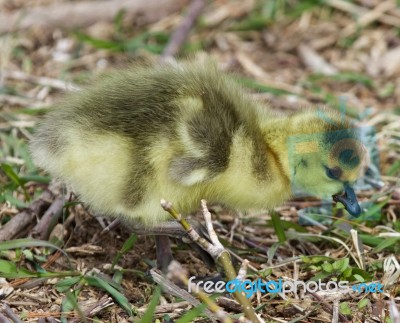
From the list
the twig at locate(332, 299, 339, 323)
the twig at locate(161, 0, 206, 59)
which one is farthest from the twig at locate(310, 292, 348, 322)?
the twig at locate(161, 0, 206, 59)

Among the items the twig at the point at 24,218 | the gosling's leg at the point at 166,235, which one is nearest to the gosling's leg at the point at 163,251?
the gosling's leg at the point at 166,235

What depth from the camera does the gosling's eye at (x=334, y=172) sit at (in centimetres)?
206

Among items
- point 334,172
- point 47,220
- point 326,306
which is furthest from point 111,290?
point 334,172

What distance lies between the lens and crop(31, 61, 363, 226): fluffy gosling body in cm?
200

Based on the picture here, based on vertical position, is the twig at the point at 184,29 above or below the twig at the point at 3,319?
above

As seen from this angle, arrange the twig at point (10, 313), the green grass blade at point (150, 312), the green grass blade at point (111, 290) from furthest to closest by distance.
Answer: the green grass blade at point (111, 290) < the twig at point (10, 313) < the green grass blade at point (150, 312)

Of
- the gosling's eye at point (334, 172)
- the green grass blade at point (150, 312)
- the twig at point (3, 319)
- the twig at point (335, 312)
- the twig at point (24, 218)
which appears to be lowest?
the twig at point (24, 218)

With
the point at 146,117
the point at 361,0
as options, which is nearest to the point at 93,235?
the point at 146,117

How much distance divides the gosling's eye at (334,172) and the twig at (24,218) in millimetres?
994

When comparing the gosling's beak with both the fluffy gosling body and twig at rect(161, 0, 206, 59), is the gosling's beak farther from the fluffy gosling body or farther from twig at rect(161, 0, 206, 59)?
twig at rect(161, 0, 206, 59)

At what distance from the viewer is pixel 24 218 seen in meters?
2.43

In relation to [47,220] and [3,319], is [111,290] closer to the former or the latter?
[3,319]

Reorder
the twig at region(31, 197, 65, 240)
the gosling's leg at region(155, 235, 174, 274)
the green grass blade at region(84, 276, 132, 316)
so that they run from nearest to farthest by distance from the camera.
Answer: the green grass blade at region(84, 276, 132, 316), the gosling's leg at region(155, 235, 174, 274), the twig at region(31, 197, 65, 240)

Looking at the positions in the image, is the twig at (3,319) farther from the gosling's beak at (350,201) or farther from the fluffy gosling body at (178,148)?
the gosling's beak at (350,201)
